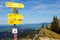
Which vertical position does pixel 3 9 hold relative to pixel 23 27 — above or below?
above

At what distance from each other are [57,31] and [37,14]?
1332 millimetres

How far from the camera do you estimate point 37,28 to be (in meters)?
13.7

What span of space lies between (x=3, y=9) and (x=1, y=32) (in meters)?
1.17

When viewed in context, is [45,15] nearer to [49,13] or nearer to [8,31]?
[49,13]

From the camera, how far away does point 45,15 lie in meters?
13.7

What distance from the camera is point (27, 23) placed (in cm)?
1359

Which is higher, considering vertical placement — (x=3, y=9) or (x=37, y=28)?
(x=3, y=9)

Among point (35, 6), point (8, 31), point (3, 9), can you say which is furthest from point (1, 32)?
point (35, 6)

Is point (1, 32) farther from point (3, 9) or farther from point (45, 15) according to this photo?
point (45, 15)

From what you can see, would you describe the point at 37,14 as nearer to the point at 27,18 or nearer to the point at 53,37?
the point at 27,18

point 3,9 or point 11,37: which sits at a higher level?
point 3,9

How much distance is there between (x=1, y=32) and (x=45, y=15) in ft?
7.60

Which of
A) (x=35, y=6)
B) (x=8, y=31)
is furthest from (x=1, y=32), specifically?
(x=35, y=6)

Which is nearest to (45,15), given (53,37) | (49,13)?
(49,13)
